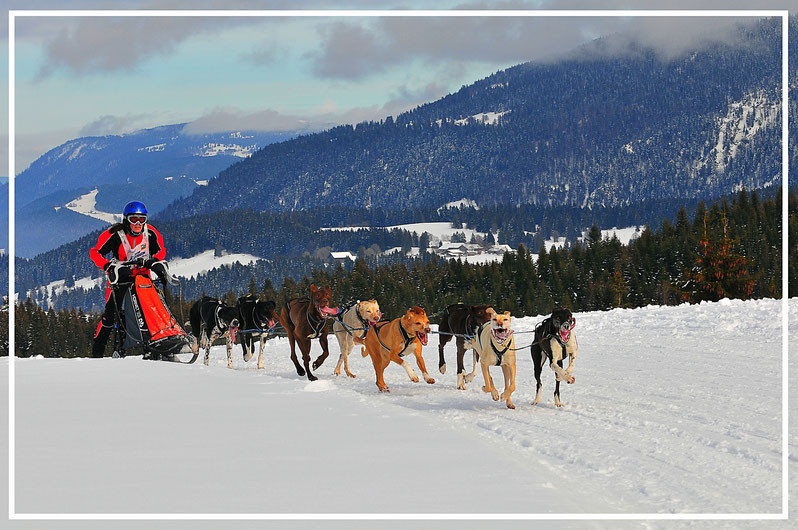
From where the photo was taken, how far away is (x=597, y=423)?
9.20 meters

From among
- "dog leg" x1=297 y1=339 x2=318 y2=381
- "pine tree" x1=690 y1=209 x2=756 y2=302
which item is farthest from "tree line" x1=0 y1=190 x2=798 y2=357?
"dog leg" x1=297 y1=339 x2=318 y2=381

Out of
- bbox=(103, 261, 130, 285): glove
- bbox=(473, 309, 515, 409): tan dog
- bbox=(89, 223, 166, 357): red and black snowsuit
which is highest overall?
bbox=(89, 223, 166, 357): red and black snowsuit

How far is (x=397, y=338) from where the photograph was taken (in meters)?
11.0

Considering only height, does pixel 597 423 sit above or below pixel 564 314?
below

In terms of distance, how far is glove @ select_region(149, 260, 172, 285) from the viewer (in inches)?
546

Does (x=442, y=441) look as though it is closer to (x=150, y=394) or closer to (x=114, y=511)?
(x=114, y=511)

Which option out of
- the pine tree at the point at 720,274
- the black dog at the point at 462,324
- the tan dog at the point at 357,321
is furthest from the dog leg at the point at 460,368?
the pine tree at the point at 720,274

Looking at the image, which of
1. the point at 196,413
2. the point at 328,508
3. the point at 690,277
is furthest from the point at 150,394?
the point at 690,277

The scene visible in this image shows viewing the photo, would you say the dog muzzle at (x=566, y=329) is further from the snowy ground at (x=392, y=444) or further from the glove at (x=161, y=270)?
the glove at (x=161, y=270)

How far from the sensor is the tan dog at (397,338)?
10500 millimetres

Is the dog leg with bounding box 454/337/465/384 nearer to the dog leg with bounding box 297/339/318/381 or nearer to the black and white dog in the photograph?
the dog leg with bounding box 297/339/318/381

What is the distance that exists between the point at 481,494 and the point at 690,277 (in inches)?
1995

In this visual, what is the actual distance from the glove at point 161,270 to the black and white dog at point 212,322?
8.10 feet

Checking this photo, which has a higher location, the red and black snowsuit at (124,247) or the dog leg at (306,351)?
the red and black snowsuit at (124,247)
